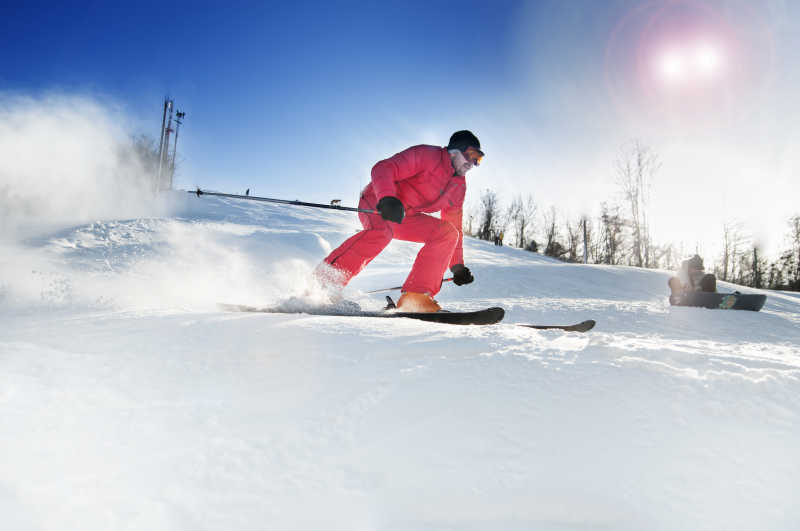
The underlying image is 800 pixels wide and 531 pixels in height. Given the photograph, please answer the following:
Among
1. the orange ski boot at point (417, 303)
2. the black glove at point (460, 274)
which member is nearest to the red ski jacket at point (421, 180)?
the black glove at point (460, 274)

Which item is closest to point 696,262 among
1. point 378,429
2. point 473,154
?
point 473,154

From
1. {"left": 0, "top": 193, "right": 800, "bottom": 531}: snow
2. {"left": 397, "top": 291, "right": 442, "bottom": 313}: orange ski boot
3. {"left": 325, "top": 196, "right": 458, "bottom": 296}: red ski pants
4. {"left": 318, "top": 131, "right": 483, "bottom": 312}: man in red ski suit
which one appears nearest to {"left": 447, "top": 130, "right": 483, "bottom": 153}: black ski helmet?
{"left": 318, "top": 131, "right": 483, "bottom": 312}: man in red ski suit

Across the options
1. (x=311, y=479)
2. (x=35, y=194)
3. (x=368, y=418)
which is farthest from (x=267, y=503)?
(x=35, y=194)

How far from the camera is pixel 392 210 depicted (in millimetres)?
2844

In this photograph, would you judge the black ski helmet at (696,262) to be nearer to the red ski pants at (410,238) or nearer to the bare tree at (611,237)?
the red ski pants at (410,238)

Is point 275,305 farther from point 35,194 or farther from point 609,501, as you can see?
point 35,194

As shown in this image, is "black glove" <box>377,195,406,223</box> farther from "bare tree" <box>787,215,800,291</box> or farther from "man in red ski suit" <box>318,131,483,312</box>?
"bare tree" <box>787,215,800,291</box>

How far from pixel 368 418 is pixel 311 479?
22 centimetres

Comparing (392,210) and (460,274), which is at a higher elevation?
(392,210)

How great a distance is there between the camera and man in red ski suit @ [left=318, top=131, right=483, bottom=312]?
3.08m

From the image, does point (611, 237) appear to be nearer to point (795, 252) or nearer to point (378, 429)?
point (795, 252)

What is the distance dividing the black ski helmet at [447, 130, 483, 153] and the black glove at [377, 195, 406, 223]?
77cm

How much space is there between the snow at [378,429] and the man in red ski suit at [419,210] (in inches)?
53.9

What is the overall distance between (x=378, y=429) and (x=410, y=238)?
251 centimetres
